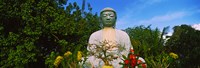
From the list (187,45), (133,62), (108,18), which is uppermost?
(108,18)

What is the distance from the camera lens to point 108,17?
937 centimetres

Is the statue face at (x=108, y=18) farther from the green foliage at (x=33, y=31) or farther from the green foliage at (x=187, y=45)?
the green foliage at (x=187, y=45)

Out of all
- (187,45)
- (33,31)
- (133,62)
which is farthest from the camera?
(187,45)

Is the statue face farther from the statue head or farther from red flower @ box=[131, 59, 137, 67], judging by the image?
red flower @ box=[131, 59, 137, 67]

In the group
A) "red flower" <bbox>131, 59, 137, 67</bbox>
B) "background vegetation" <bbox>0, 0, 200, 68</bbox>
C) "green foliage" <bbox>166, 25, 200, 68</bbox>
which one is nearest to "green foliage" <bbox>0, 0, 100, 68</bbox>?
"background vegetation" <bbox>0, 0, 200, 68</bbox>

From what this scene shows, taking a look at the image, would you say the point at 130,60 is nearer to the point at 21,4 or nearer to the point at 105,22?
the point at 105,22

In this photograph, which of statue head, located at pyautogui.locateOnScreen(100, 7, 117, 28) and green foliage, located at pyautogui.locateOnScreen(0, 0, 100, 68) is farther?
green foliage, located at pyautogui.locateOnScreen(0, 0, 100, 68)

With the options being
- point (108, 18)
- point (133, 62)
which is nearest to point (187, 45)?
point (108, 18)

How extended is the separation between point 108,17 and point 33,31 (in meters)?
7.68

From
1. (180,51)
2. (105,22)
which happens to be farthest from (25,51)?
(180,51)

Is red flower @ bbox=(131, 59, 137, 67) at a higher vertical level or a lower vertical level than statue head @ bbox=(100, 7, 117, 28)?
lower

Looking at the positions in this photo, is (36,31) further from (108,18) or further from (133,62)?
(133,62)

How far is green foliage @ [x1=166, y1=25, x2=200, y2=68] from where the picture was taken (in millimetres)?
22547

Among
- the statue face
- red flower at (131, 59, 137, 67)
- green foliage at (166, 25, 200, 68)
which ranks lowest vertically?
green foliage at (166, 25, 200, 68)
